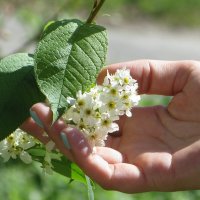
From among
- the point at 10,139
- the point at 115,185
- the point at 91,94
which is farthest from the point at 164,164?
the point at 10,139

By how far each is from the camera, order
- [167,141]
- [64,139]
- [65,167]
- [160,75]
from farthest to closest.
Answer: [160,75]
[167,141]
[65,167]
[64,139]

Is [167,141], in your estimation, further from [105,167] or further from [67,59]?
[67,59]

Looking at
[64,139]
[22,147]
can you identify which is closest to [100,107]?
[64,139]

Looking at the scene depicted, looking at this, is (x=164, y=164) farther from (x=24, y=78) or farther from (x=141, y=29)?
(x=141, y=29)

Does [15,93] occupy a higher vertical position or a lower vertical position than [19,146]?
higher

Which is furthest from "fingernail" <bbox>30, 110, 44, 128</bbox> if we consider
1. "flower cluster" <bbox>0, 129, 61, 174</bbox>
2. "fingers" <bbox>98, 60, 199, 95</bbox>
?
"fingers" <bbox>98, 60, 199, 95</bbox>

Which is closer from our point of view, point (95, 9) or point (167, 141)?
point (95, 9)

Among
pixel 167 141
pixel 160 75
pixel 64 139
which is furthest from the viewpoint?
pixel 160 75
